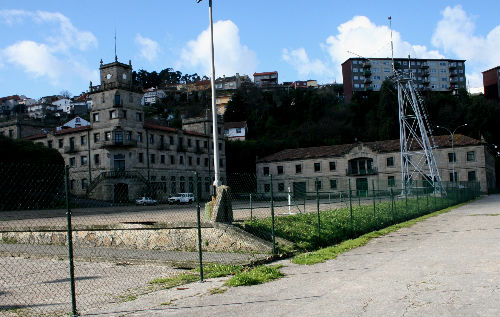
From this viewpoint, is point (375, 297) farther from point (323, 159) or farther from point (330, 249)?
point (323, 159)

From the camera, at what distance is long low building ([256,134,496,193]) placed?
65.4 metres

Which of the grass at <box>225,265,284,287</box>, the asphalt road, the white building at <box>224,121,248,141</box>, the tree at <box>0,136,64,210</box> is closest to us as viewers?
the grass at <box>225,265,284,287</box>

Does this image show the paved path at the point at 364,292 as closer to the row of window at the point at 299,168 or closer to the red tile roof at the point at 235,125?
the row of window at the point at 299,168

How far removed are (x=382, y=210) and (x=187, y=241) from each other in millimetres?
11590

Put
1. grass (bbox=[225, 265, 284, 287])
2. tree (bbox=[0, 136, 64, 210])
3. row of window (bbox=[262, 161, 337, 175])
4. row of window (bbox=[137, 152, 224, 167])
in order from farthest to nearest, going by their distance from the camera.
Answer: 1. row of window (bbox=[262, 161, 337, 175])
2. row of window (bbox=[137, 152, 224, 167])
3. tree (bbox=[0, 136, 64, 210])
4. grass (bbox=[225, 265, 284, 287])

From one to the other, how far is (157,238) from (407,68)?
118633 mm

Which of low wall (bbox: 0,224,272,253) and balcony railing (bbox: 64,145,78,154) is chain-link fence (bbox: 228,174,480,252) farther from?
balcony railing (bbox: 64,145,78,154)

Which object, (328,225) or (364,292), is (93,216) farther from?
(364,292)

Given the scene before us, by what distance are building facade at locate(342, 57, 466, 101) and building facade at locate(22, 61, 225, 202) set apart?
62726mm

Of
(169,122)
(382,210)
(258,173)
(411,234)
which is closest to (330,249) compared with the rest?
(411,234)

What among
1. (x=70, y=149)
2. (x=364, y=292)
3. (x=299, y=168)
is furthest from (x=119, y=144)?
(x=364, y=292)

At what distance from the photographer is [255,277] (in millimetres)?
8625

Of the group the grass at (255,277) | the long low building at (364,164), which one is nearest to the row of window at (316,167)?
the long low building at (364,164)

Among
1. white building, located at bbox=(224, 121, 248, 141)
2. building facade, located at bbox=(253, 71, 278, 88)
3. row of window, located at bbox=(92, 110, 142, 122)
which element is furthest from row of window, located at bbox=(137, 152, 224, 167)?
building facade, located at bbox=(253, 71, 278, 88)
